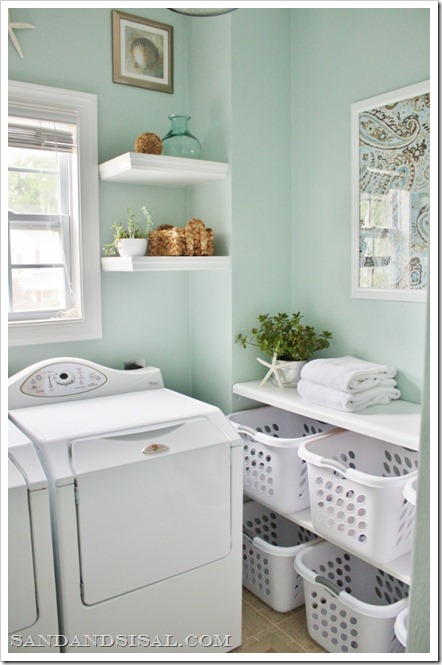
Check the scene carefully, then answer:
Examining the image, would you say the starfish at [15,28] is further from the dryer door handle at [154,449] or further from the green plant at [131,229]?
the dryer door handle at [154,449]

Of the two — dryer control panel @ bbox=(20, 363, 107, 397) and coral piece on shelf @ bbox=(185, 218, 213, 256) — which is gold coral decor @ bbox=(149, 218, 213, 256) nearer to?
coral piece on shelf @ bbox=(185, 218, 213, 256)

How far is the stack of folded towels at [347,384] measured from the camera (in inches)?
80.7

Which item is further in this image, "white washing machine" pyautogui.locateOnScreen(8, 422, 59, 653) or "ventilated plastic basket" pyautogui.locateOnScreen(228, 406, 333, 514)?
"ventilated plastic basket" pyautogui.locateOnScreen(228, 406, 333, 514)

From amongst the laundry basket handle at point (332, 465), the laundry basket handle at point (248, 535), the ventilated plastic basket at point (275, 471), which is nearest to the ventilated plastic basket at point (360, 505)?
the laundry basket handle at point (332, 465)

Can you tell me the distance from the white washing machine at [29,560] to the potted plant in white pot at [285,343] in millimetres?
1125

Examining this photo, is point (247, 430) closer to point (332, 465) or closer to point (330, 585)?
point (332, 465)

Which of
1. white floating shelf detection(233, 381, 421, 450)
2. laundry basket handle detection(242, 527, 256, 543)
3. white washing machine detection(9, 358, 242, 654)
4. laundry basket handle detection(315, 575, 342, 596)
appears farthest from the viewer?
laundry basket handle detection(242, 527, 256, 543)

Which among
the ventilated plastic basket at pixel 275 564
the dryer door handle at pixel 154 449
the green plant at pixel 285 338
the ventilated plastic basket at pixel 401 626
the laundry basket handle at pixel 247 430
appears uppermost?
the green plant at pixel 285 338

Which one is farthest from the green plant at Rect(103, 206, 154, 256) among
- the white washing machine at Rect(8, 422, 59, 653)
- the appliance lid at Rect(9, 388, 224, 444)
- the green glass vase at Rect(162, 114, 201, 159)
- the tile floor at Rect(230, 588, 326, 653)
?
the tile floor at Rect(230, 588, 326, 653)

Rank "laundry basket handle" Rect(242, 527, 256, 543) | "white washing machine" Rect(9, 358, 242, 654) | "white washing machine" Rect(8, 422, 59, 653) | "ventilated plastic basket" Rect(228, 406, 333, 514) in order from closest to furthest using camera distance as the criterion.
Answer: "white washing machine" Rect(8, 422, 59, 653) → "white washing machine" Rect(9, 358, 242, 654) → "ventilated plastic basket" Rect(228, 406, 333, 514) → "laundry basket handle" Rect(242, 527, 256, 543)

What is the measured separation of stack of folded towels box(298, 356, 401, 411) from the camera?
6.73ft

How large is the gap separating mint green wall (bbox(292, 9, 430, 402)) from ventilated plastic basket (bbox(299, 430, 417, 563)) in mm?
464

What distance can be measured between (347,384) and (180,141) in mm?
1266

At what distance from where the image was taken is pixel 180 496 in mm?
1867
